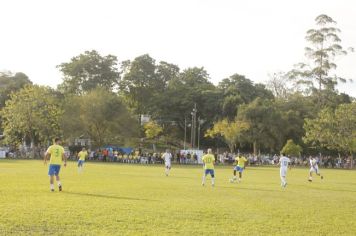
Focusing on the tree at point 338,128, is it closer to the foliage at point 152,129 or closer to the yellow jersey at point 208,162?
the foliage at point 152,129

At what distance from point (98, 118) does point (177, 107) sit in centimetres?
2095

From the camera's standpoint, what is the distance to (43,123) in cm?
6775

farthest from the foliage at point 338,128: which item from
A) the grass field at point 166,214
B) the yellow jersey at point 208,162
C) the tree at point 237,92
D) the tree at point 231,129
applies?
the grass field at point 166,214

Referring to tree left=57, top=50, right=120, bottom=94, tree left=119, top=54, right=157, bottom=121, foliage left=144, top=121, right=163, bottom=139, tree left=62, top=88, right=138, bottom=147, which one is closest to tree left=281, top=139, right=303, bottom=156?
foliage left=144, top=121, right=163, bottom=139

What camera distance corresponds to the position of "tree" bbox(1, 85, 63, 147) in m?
67.8

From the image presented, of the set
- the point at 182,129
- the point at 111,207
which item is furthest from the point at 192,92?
the point at 111,207

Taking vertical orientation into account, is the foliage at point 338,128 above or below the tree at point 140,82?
below

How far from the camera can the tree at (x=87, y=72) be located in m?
83.5

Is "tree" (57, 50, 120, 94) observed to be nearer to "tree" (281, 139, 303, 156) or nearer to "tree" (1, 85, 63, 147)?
"tree" (1, 85, 63, 147)

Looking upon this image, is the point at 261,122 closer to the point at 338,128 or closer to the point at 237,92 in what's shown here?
the point at 237,92

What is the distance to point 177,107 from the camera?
8538 centimetres

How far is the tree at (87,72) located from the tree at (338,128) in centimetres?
3410

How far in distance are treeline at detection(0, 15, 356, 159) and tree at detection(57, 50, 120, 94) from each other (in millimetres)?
159

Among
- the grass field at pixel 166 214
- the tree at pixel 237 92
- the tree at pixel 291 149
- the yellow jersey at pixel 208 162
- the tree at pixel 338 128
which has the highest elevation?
the tree at pixel 237 92
